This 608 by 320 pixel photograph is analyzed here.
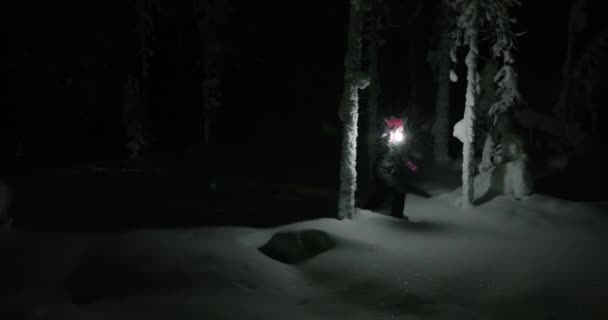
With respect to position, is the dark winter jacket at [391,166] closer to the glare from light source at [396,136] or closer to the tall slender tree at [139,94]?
the glare from light source at [396,136]

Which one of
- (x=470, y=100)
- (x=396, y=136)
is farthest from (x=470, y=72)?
(x=396, y=136)

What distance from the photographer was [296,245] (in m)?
9.12

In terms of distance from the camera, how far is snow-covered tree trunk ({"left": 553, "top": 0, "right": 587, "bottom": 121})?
18109 millimetres

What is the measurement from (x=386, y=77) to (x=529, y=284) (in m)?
21.7

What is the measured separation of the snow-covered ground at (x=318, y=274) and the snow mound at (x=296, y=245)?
62 millimetres

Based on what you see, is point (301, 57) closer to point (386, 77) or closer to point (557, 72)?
point (386, 77)

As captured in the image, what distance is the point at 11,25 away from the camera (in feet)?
72.2

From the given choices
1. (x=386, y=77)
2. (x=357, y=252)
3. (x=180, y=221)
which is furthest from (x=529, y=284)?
(x=386, y=77)

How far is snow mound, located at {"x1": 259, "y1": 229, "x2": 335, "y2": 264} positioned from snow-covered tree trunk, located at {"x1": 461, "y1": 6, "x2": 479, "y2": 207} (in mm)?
5829

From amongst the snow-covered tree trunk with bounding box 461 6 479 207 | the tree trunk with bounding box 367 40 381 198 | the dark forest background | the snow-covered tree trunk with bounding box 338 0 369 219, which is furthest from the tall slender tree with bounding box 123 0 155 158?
the snow-covered tree trunk with bounding box 461 6 479 207

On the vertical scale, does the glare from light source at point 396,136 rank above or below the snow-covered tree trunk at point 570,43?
below

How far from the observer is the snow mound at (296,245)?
892 centimetres

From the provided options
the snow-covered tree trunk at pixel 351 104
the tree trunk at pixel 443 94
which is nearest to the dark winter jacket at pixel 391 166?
the snow-covered tree trunk at pixel 351 104

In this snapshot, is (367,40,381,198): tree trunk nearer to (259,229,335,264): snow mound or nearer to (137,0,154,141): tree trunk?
(259,229,335,264): snow mound
